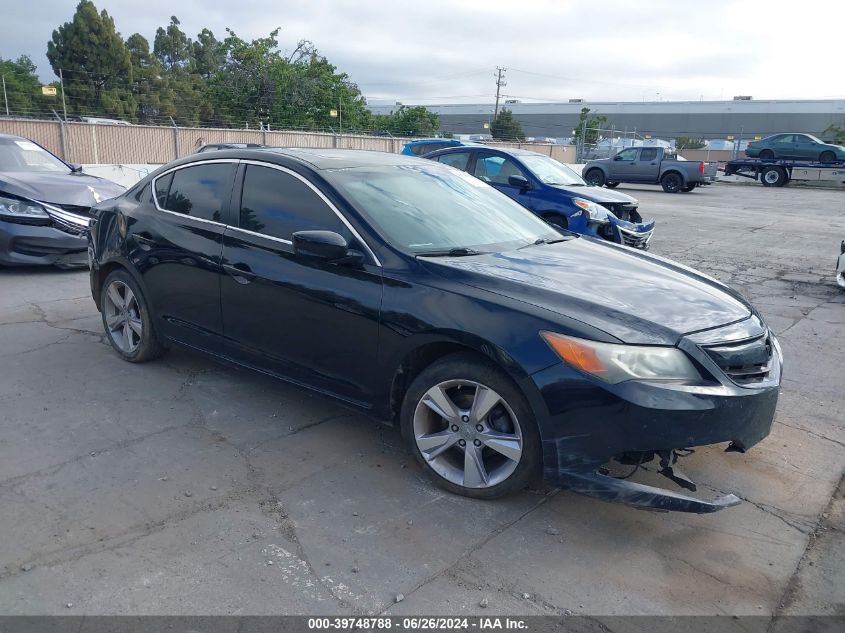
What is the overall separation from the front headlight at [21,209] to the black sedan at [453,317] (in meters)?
3.61

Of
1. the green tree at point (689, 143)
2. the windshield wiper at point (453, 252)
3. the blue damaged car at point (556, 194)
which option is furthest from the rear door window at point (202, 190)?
the green tree at point (689, 143)

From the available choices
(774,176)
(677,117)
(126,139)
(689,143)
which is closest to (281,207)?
(126,139)

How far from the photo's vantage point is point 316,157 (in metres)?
4.43

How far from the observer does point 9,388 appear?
4.73 meters

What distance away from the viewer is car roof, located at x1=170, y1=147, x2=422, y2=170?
4.31 metres

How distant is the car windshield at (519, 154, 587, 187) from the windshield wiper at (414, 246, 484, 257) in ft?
22.0

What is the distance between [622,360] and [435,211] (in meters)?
1.65

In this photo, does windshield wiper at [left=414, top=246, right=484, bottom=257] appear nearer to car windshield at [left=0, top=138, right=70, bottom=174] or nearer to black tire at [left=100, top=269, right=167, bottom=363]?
black tire at [left=100, top=269, right=167, bottom=363]

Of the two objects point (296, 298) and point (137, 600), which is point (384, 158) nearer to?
point (296, 298)

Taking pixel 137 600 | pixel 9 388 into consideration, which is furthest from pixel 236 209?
pixel 137 600

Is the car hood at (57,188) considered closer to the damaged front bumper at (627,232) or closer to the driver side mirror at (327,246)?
the driver side mirror at (327,246)

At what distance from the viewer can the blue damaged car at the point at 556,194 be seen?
984cm

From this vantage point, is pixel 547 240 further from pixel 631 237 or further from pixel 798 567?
pixel 631 237

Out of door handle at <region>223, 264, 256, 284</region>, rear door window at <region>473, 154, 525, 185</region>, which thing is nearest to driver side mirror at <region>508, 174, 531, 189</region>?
rear door window at <region>473, 154, 525, 185</region>
